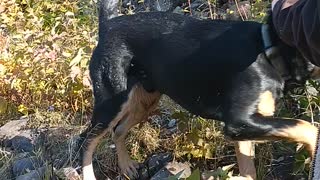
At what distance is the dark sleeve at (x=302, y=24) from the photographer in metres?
2.28

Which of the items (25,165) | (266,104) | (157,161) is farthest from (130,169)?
(266,104)

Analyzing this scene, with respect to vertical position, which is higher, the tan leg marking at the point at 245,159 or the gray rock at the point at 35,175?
the tan leg marking at the point at 245,159

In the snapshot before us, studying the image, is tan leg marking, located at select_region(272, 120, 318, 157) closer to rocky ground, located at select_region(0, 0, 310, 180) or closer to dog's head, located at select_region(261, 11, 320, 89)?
dog's head, located at select_region(261, 11, 320, 89)

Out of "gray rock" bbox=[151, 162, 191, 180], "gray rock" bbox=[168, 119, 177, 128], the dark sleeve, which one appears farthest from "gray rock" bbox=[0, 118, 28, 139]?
the dark sleeve

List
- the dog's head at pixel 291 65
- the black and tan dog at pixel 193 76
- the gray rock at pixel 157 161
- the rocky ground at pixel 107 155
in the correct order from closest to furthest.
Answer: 1. the dog's head at pixel 291 65
2. the black and tan dog at pixel 193 76
3. the rocky ground at pixel 107 155
4. the gray rock at pixel 157 161

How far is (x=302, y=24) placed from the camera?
238 cm

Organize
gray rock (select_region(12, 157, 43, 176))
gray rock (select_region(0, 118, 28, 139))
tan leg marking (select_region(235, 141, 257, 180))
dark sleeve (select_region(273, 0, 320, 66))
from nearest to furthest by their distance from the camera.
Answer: dark sleeve (select_region(273, 0, 320, 66)), tan leg marking (select_region(235, 141, 257, 180)), gray rock (select_region(12, 157, 43, 176)), gray rock (select_region(0, 118, 28, 139))

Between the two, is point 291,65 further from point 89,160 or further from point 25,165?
point 25,165

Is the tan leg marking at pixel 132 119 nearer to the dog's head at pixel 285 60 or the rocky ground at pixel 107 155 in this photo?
the rocky ground at pixel 107 155

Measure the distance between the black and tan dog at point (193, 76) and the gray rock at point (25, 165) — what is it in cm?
46

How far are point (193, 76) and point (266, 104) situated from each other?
513 millimetres

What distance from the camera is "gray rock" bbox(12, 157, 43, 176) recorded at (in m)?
4.69

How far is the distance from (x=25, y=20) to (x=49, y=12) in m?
0.47

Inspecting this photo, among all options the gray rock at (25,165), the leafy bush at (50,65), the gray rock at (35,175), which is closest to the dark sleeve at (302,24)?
the gray rock at (35,175)
